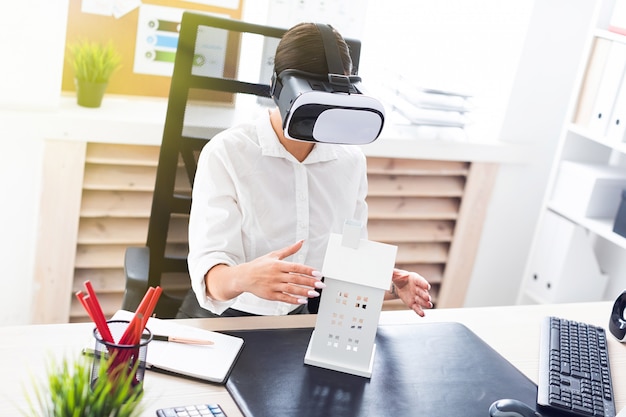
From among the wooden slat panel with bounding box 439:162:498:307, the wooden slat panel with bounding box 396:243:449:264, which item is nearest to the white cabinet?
the wooden slat panel with bounding box 439:162:498:307

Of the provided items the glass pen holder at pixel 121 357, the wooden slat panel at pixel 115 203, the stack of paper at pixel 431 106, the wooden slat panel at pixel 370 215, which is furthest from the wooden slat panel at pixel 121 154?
the glass pen holder at pixel 121 357

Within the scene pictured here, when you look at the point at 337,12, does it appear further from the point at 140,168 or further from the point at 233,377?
the point at 233,377

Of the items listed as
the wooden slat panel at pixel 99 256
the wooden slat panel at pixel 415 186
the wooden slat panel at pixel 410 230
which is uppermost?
the wooden slat panel at pixel 415 186

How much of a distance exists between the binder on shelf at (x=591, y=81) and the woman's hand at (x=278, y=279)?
5.86ft

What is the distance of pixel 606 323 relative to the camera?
2.03 m

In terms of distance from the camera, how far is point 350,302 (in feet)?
4.95

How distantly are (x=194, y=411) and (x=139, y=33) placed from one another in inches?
69.9

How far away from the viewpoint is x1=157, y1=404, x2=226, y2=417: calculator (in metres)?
1.30

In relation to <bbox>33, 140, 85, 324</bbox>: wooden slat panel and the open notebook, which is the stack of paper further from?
the open notebook

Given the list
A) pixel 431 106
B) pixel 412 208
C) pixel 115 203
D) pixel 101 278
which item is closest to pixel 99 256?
pixel 101 278

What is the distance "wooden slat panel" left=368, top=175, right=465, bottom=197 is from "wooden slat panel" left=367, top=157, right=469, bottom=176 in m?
0.04

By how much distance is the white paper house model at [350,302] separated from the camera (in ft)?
4.86

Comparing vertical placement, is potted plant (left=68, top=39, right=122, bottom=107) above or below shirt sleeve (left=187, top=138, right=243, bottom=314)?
above

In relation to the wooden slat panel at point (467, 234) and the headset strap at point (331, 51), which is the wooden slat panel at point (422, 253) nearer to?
the wooden slat panel at point (467, 234)
